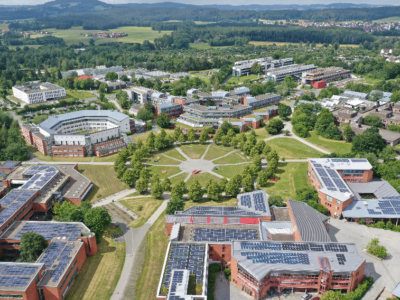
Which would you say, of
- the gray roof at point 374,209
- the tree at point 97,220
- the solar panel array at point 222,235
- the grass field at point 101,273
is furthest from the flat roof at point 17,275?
the gray roof at point 374,209

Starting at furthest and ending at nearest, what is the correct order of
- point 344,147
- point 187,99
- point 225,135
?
point 187,99 < point 225,135 < point 344,147

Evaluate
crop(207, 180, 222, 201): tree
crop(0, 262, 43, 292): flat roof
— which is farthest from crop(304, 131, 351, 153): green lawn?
crop(0, 262, 43, 292): flat roof

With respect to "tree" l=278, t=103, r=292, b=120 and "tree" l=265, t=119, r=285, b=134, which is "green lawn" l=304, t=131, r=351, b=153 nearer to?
"tree" l=265, t=119, r=285, b=134

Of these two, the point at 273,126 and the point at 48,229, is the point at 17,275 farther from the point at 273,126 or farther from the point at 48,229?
the point at 273,126

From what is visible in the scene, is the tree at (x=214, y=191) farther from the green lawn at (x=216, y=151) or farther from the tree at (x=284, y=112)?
the tree at (x=284, y=112)

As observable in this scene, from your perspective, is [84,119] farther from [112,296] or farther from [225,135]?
[112,296]

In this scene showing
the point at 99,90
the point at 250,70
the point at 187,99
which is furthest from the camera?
the point at 250,70

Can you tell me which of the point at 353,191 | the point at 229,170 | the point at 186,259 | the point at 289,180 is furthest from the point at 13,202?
the point at 353,191

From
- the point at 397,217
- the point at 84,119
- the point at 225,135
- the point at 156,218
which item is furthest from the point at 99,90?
the point at 397,217

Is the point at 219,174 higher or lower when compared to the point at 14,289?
lower
